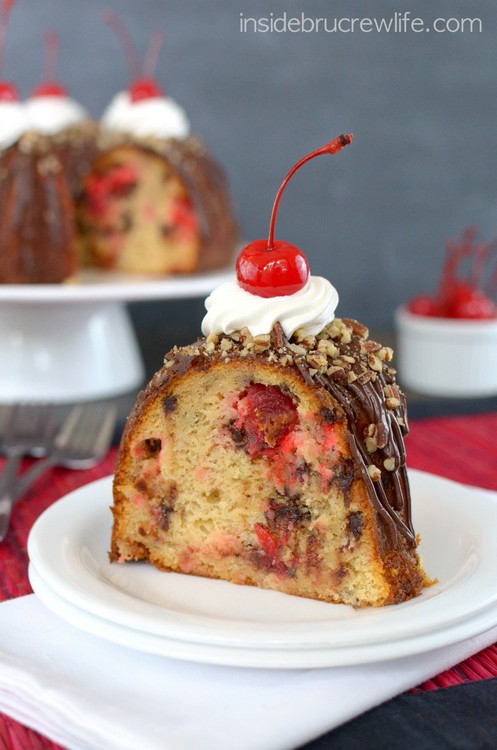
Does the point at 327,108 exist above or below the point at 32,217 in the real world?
above

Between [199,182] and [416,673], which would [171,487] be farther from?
[199,182]

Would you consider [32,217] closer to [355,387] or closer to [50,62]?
[50,62]

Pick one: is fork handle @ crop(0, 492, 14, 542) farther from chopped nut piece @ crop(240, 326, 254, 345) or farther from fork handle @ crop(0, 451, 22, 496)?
chopped nut piece @ crop(240, 326, 254, 345)

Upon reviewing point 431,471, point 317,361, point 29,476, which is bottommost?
point 431,471

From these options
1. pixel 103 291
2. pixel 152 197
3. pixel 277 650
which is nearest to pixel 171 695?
pixel 277 650

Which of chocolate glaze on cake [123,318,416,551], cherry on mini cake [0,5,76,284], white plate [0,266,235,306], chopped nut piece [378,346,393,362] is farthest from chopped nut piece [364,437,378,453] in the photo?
cherry on mini cake [0,5,76,284]

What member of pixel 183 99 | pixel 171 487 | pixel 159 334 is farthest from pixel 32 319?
pixel 171 487
